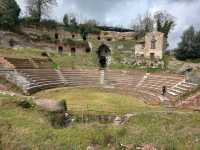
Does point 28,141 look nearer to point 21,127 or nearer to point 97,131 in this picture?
point 21,127

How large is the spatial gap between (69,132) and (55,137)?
0.53 metres

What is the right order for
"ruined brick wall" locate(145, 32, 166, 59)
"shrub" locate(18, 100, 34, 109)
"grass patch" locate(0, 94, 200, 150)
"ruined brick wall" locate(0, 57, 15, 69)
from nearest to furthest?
"grass patch" locate(0, 94, 200, 150), "shrub" locate(18, 100, 34, 109), "ruined brick wall" locate(0, 57, 15, 69), "ruined brick wall" locate(145, 32, 166, 59)

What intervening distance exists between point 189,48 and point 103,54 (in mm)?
14242

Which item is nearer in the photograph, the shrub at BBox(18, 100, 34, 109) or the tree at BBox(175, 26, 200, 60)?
the shrub at BBox(18, 100, 34, 109)

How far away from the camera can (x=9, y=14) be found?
142 ft

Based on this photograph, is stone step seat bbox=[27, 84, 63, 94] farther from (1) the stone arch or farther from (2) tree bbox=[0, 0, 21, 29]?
(2) tree bbox=[0, 0, 21, 29]

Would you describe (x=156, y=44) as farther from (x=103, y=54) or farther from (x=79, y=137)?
(x=79, y=137)

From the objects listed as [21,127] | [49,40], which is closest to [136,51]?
[49,40]

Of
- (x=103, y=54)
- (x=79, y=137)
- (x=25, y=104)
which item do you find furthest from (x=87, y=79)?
(x=79, y=137)

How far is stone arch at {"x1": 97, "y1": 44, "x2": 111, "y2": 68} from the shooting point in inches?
1588

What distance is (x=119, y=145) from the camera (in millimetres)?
7215

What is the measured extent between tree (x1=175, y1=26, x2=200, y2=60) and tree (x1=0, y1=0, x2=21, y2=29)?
2794cm

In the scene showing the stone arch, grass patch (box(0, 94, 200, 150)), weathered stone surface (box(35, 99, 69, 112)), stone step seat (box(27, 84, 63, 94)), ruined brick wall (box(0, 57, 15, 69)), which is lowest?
stone step seat (box(27, 84, 63, 94))

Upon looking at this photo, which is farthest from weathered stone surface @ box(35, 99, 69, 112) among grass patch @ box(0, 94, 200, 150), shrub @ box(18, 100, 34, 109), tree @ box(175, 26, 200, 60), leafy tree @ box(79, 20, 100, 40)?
leafy tree @ box(79, 20, 100, 40)
